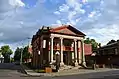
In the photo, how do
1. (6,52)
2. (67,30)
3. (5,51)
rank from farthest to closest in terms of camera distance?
(5,51) → (6,52) → (67,30)

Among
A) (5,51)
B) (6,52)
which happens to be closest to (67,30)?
(6,52)

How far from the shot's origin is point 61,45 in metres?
60.3

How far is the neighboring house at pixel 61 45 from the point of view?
5953 centimetres

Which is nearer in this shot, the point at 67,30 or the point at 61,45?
the point at 61,45

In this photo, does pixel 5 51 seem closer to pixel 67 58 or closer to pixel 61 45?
pixel 67 58

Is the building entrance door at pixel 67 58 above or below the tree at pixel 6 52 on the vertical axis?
below

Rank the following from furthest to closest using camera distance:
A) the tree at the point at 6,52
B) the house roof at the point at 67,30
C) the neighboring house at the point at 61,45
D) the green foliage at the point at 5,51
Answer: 1. the green foliage at the point at 5,51
2. the tree at the point at 6,52
3. the house roof at the point at 67,30
4. the neighboring house at the point at 61,45

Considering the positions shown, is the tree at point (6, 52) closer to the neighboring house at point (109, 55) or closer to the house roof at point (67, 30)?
the neighboring house at point (109, 55)

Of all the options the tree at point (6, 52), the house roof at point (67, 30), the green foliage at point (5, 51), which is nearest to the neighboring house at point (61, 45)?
the house roof at point (67, 30)

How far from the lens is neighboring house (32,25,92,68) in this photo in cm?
5953

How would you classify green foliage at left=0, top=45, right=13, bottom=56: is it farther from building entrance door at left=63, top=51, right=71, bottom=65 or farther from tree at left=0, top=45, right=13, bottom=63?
building entrance door at left=63, top=51, right=71, bottom=65

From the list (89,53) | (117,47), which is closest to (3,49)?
(89,53)

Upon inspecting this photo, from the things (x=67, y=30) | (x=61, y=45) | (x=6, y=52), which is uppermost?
(x=67, y=30)

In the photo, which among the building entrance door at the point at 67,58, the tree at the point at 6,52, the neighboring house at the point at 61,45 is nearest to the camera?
the neighboring house at the point at 61,45
